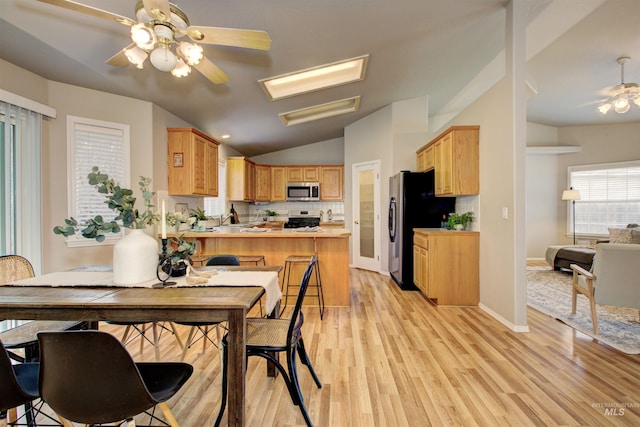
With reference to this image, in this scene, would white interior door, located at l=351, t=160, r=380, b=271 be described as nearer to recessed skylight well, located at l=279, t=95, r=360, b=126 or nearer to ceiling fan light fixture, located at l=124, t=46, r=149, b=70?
recessed skylight well, located at l=279, t=95, r=360, b=126

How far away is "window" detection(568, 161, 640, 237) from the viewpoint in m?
5.75

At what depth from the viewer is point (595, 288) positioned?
9.04 ft

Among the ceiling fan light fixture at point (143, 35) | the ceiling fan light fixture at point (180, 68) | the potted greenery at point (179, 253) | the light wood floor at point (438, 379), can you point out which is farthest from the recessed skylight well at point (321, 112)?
the potted greenery at point (179, 253)

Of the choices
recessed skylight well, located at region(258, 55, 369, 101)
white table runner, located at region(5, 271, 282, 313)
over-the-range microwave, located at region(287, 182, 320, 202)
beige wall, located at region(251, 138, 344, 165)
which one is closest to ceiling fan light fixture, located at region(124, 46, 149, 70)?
white table runner, located at region(5, 271, 282, 313)

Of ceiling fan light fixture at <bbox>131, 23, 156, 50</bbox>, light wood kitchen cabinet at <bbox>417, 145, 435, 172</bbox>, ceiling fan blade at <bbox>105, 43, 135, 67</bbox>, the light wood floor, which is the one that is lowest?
the light wood floor

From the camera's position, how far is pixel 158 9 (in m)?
1.54

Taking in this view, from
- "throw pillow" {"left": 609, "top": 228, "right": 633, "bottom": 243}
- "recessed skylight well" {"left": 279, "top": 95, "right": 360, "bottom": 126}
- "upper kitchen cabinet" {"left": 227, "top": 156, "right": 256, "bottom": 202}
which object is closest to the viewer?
"throw pillow" {"left": 609, "top": 228, "right": 633, "bottom": 243}

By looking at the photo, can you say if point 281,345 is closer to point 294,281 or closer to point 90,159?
point 294,281

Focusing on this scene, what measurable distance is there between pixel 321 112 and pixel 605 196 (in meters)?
6.00

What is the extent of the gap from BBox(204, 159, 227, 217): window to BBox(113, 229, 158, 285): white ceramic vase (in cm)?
349

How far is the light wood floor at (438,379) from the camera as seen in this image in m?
1.72

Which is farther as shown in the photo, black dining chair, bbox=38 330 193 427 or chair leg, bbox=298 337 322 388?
chair leg, bbox=298 337 322 388

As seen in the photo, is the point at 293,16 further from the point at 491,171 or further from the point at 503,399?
the point at 503,399

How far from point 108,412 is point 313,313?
251cm
